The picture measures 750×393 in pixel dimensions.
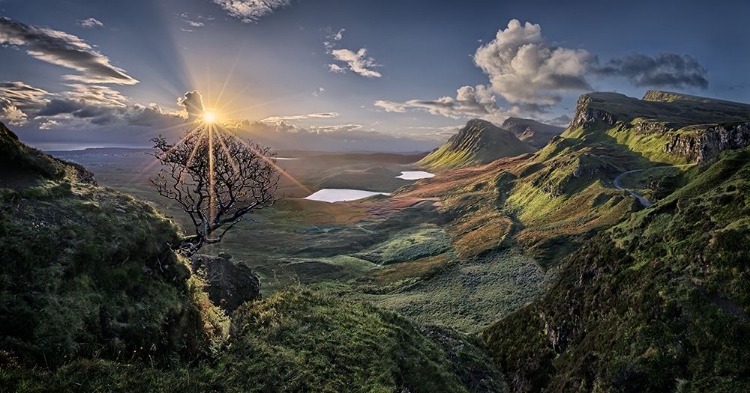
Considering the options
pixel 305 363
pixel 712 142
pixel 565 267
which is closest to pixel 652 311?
pixel 565 267

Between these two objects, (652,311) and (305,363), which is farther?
(652,311)

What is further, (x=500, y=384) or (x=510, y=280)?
(x=510, y=280)

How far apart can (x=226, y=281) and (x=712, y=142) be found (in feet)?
344

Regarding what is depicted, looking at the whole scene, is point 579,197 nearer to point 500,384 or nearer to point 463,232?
point 463,232

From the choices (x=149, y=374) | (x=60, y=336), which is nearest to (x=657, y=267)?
(x=149, y=374)

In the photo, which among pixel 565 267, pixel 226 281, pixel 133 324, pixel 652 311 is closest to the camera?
pixel 133 324

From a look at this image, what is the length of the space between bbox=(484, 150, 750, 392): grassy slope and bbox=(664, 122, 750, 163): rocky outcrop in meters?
36.8

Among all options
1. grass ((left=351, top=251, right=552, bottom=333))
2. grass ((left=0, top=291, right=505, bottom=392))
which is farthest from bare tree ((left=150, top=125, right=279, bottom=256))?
grass ((left=351, top=251, right=552, bottom=333))

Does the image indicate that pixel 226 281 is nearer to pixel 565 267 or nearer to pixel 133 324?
pixel 133 324

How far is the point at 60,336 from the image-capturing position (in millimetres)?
11414

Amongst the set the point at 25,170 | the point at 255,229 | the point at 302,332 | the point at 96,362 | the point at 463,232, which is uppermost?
the point at 25,170

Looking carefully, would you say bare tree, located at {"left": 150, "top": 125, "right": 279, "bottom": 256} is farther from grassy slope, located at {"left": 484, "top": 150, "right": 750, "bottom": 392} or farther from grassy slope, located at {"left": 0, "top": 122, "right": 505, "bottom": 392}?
grassy slope, located at {"left": 484, "top": 150, "right": 750, "bottom": 392}

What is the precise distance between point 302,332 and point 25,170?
15.4 m

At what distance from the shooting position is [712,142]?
82.1 metres
